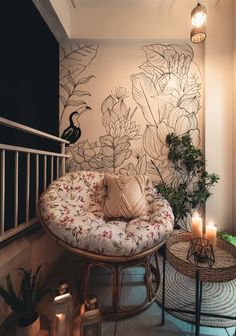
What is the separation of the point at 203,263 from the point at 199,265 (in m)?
0.04

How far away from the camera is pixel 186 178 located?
7.91ft

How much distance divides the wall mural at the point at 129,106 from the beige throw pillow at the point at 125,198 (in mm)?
580

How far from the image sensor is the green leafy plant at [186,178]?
2.25m

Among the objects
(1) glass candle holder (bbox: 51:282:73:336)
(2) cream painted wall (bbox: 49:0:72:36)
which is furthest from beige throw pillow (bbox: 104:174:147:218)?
(2) cream painted wall (bbox: 49:0:72:36)

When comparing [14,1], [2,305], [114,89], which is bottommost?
[2,305]

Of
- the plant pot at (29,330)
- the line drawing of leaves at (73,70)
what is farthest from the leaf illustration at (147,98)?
the plant pot at (29,330)

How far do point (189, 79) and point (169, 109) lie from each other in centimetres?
43

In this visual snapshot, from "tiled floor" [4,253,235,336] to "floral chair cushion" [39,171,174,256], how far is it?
1.38ft

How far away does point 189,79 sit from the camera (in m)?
2.39

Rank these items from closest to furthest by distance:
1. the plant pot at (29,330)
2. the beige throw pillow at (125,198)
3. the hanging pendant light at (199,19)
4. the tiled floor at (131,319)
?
the plant pot at (29,330) < the tiled floor at (131,319) < the hanging pendant light at (199,19) < the beige throw pillow at (125,198)

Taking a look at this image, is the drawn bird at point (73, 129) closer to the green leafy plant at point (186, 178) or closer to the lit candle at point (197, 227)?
the green leafy plant at point (186, 178)

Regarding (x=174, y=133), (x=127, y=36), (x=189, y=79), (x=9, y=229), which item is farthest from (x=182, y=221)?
(x=127, y=36)

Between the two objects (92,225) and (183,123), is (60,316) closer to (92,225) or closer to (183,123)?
(92,225)

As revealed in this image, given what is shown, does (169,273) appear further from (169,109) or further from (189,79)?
(189,79)
